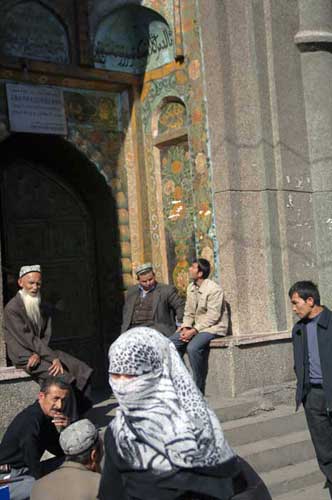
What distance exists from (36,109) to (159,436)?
7070 mm

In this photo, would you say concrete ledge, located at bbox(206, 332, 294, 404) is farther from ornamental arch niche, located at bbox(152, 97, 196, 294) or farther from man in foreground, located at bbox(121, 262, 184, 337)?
ornamental arch niche, located at bbox(152, 97, 196, 294)

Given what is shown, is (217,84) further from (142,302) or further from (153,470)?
(153,470)

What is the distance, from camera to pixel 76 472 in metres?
4.21

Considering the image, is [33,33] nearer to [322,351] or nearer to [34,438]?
[322,351]

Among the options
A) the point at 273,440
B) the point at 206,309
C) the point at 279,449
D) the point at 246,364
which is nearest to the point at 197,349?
the point at 206,309

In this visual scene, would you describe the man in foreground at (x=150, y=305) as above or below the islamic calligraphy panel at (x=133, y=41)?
below

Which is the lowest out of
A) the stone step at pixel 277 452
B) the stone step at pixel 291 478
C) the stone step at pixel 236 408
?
the stone step at pixel 291 478

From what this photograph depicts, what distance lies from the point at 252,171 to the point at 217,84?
1.04 metres

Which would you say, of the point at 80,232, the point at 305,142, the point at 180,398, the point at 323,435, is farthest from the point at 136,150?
the point at 180,398

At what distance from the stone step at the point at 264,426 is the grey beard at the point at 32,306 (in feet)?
6.75

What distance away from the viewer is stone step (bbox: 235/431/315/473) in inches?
309

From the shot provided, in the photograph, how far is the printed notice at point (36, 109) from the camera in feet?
31.9

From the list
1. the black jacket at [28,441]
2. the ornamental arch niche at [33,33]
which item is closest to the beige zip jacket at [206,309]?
the ornamental arch niche at [33,33]

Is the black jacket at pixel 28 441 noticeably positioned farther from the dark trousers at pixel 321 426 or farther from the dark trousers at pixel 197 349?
the dark trousers at pixel 197 349
